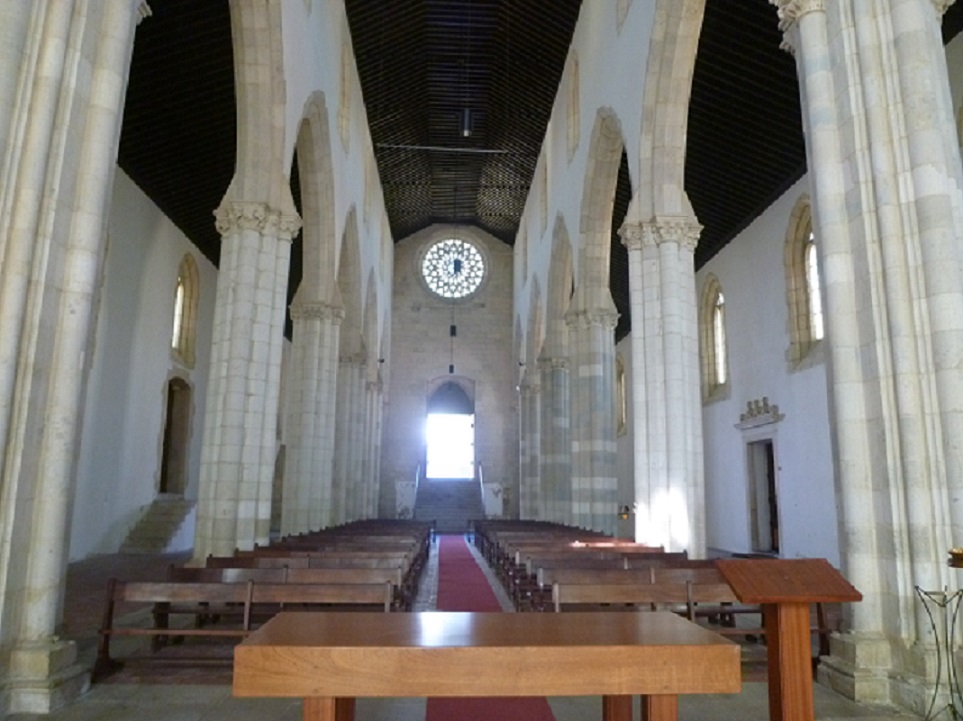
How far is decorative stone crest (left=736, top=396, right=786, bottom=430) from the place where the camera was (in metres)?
14.8

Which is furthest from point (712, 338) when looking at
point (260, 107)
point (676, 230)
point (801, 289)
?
point (260, 107)

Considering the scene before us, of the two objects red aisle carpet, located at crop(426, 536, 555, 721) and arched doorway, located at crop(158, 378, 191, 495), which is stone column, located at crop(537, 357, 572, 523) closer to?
red aisle carpet, located at crop(426, 536, 555, 721)

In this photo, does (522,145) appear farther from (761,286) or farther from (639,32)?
(639,32)

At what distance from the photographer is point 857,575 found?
5.07 metres

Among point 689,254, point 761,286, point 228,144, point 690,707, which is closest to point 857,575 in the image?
point 690,707

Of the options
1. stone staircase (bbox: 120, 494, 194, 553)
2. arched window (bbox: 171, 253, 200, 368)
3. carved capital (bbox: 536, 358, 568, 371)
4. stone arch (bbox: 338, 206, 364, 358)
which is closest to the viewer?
stone staircase (bbox: 120, 494, 194, 553)

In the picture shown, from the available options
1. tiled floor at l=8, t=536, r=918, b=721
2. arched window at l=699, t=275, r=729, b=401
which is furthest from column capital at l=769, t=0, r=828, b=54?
arched window at l=699, t=275, r=729, b=401

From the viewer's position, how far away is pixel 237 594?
5.46 metres

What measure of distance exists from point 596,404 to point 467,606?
696cm

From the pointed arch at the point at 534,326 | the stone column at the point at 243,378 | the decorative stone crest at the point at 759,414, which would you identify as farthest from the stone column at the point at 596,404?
the stone column at the point at 243,378

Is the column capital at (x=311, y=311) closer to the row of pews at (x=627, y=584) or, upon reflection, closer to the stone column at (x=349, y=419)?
the stone column at (x=349, y=419)

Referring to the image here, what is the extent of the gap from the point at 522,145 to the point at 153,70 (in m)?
12.7

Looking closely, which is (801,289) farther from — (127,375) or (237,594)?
(127,375)

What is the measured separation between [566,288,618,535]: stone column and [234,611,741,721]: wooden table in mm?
12811
